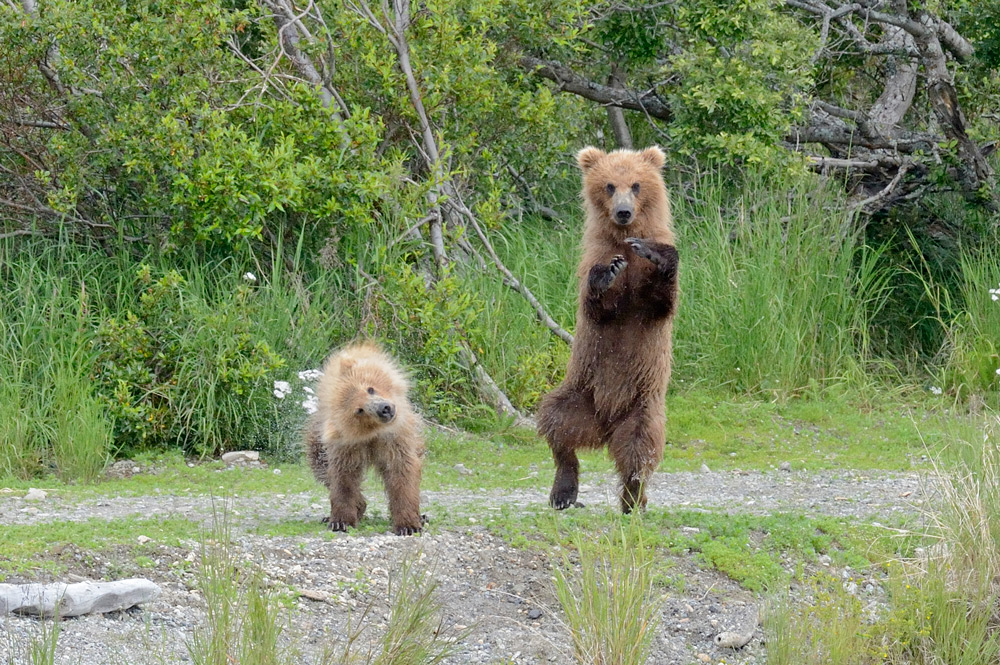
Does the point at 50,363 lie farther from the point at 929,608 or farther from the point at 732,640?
the point at 929,608

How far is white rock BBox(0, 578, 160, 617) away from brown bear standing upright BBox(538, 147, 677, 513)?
106 inches

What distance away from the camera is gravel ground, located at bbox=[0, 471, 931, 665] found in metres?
4.93

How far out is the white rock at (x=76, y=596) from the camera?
4.94 m

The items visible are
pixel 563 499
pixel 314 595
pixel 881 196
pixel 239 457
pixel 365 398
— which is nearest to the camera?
pixel 314 595

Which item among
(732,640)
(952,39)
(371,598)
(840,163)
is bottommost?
(732,640)

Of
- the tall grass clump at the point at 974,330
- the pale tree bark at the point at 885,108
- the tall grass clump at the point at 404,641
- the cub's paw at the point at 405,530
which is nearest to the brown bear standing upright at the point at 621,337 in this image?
the cub's paw at the point at 405,530

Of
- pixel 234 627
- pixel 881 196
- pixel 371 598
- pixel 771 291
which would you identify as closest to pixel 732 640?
pixel 371 598

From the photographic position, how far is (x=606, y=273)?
6.74 m

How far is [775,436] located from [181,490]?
4.79 meters

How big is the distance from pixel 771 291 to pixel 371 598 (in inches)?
274

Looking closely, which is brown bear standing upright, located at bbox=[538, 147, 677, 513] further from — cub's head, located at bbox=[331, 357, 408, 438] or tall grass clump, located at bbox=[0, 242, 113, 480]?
tall grass clump, located at bbox=[0, 242, 113, 480]

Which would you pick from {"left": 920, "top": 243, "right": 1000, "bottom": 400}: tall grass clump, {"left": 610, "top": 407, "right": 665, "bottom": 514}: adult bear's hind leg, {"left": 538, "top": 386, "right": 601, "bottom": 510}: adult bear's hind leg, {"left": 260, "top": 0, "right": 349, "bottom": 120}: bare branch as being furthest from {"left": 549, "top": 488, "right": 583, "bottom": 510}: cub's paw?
{"left": 920, "top": 243, "right": 1000, "bottom": 400}: tall grass clump

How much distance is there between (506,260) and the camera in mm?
12242

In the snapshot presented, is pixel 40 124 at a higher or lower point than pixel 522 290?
higher
